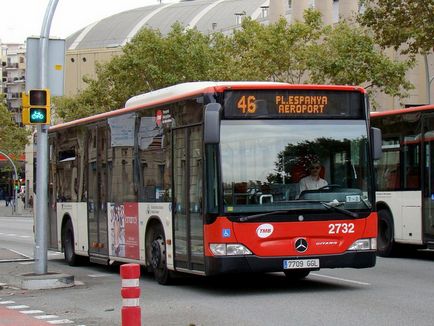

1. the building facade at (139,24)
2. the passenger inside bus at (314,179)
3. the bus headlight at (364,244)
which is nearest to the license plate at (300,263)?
the bus headlight at (364,244)

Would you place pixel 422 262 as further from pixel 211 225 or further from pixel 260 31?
pixel 260 31

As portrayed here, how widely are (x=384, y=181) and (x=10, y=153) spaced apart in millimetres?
75797

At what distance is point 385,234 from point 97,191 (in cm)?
645

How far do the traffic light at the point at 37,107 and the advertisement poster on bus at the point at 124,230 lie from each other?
7.21ft

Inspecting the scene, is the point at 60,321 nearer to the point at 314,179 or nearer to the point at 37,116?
the point at 314,179

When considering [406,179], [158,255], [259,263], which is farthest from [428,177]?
[259,263]

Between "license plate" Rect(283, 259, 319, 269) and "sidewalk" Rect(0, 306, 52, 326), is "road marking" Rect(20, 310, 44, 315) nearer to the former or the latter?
"sidewalk" Rect(0, 306, 52, 326)

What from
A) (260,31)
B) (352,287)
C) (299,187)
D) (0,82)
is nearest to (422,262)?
(352,287)

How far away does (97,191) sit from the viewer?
1841 cm

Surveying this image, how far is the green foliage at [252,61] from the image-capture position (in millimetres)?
41469

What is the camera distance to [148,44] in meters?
54.7

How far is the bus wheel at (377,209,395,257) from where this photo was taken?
20.3 metres

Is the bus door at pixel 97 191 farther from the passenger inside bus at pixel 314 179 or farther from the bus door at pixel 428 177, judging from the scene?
the bus door at pixel 428 177

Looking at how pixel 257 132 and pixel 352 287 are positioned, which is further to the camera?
→ pixel 352 287
